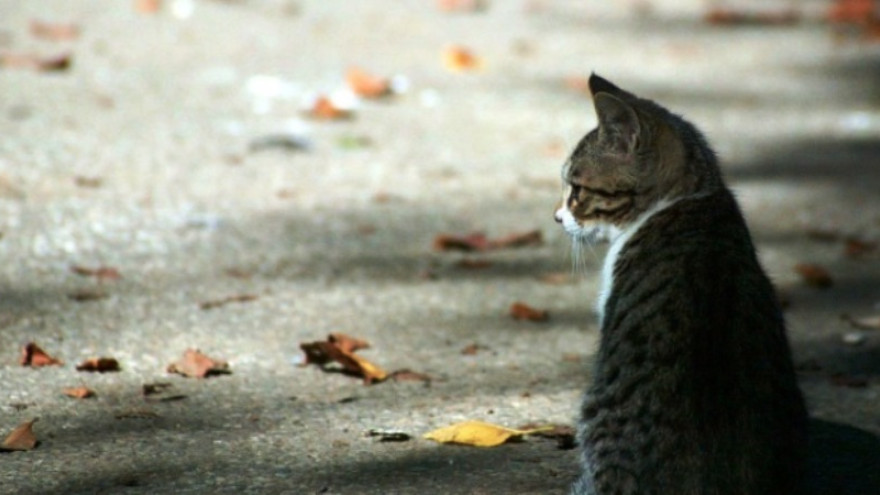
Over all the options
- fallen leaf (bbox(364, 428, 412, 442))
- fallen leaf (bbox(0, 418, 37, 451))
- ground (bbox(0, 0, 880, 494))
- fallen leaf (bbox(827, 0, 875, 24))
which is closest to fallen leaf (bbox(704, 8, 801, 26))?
ground (bbox(0, 0, 880, 494))

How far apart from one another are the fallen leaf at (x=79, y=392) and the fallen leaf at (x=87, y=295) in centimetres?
92

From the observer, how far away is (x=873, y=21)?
38.4 ft

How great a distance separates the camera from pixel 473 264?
6555mm

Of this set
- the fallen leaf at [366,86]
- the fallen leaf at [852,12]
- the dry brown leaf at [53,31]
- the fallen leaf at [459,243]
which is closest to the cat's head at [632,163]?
the fallen leaf at [459,243]

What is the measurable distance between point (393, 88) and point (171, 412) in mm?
5022

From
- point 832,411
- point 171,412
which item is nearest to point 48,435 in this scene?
point 171,412

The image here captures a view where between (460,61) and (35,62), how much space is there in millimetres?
2916

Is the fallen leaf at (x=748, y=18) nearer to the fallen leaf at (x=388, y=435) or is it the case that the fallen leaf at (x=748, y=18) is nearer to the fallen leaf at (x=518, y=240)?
the fallen leaf at (x=518, y=240)

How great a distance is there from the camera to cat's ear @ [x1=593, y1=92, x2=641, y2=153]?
4.28 m

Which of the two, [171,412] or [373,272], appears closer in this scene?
[171,412]

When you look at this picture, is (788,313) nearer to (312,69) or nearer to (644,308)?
(644,308)

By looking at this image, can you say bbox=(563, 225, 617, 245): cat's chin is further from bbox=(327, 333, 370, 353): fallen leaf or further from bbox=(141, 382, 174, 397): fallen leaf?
bbox=(141, 382, 174, 397): fallen leaf

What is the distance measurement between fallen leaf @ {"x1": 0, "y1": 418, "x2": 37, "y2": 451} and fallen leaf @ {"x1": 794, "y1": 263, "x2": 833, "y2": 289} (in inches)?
146

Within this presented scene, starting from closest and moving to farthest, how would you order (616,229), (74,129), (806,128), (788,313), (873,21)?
(616,229), (788,313), (74,129), (806,128), (873,21)
